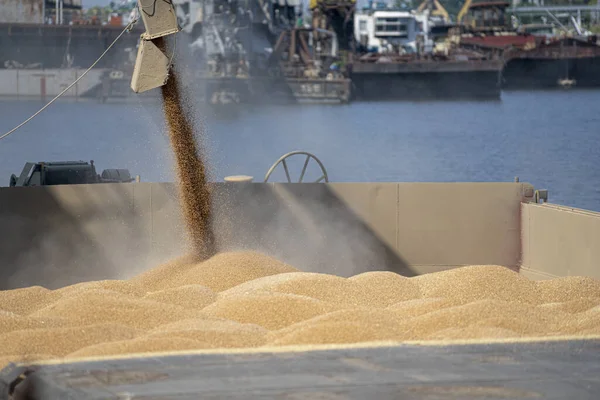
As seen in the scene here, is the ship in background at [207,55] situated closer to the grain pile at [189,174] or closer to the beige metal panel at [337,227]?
the grain pile at [189,174]

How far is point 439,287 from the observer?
8133 millimetres

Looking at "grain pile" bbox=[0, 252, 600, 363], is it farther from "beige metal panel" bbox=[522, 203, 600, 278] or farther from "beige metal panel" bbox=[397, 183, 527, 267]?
"beige metal panel" bbox=[397, 183, 527, 267]

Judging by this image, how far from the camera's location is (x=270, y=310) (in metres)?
6.95

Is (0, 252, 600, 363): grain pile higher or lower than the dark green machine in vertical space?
lower

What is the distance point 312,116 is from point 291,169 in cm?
2756

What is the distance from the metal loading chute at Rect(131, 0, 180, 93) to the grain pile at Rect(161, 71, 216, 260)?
Result: 85 cm

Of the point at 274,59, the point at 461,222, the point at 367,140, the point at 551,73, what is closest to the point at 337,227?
the point at 461,222

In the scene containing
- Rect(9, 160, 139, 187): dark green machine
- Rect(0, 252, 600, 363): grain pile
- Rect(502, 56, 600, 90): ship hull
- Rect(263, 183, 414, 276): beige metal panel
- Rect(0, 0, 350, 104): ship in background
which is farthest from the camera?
Rect(502, 56, 600, 90): ship hull

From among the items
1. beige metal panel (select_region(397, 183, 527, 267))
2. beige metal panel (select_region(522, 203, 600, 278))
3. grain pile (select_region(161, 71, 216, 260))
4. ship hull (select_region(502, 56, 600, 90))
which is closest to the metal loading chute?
grain pile (select_region(161, 71, 216, 260))

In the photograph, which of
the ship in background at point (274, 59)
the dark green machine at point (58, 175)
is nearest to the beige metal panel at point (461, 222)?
the dark green machine at point (58, 175)

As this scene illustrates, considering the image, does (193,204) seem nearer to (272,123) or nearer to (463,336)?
(463,336)

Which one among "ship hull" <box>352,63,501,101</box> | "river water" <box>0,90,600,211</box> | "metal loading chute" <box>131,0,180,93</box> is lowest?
"river water" <box>0,90,600,211</box>

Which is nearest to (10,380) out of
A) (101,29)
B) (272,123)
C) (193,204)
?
(193,204)

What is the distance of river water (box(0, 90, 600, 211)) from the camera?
45.2m
